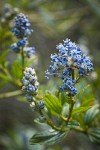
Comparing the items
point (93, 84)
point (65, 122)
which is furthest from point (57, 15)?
point (65, 122)

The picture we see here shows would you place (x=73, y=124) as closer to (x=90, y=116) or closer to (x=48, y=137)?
(x=48, y=137)

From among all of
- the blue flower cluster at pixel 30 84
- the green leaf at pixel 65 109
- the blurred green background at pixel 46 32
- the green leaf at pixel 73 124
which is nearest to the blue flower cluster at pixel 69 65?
the blue flower cluster at pixel 30 84

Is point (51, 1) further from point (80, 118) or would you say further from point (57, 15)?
point (80, 118)

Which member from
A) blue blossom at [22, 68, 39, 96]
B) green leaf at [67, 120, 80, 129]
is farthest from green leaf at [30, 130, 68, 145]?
blue blossom at [22, 68, 39, 96]

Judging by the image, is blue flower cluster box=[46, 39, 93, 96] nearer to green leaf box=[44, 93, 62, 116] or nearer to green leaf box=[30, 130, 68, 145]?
green leaf box=[44, 93, 62, 116]

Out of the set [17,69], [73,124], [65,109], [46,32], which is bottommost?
[73,124]

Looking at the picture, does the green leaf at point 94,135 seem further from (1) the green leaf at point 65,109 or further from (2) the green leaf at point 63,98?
(2) the green leaf at point 63,98

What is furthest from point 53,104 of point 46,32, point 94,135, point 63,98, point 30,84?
point 46,32
